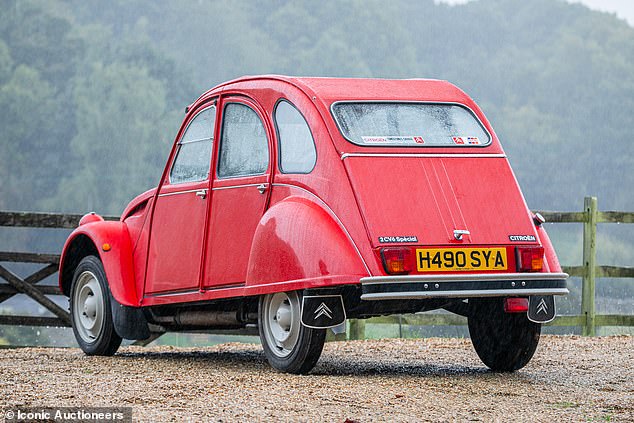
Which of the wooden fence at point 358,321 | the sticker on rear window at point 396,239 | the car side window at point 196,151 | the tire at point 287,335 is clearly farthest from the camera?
the wooden fence at point 358,321

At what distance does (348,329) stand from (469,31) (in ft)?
293

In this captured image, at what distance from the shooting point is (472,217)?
754 cm

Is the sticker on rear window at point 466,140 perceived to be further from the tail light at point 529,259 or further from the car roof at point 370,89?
the tail light at point 529,259

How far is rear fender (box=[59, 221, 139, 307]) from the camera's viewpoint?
30.6ft

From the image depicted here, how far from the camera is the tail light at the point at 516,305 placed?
768 centimetres

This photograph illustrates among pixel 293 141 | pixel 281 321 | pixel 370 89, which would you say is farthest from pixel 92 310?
pixel 370 89

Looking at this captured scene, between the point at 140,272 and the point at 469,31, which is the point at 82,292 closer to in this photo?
the point at 140,272

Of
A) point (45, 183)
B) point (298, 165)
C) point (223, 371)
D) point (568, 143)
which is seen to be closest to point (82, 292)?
point (223, 371)

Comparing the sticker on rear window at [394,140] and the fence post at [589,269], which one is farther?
the fence post at [589,269]

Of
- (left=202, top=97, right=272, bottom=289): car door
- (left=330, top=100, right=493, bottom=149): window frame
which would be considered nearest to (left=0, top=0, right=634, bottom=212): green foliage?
(left=202, top=97, right=272, bottom=289): car door

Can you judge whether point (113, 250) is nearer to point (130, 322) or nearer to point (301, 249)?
point (130, 322)

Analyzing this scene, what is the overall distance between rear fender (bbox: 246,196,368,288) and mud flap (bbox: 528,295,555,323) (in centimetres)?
129

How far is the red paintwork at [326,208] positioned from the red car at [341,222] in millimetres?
10

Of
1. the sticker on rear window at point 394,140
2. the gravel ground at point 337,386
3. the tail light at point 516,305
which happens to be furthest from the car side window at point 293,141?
the tail light at point 516,305
